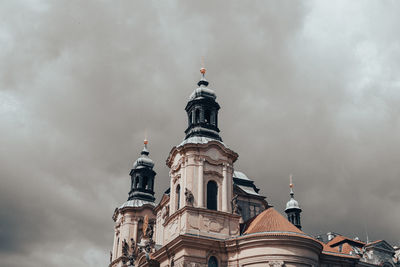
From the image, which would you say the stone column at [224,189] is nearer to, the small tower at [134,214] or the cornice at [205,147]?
the cornice at [205,147]

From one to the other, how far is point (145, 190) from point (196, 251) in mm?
19880

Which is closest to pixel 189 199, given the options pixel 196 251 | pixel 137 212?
pixel 196 251

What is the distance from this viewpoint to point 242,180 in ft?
151

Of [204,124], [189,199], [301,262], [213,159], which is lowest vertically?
[301,262]

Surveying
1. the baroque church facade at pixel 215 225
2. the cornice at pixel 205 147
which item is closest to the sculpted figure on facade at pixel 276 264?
the baroque church facade at pixel 215 225

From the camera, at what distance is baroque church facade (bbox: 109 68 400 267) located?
31.7 metres

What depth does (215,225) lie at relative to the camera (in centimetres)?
3378

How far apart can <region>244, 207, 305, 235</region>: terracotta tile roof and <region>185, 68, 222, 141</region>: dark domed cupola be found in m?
7.19

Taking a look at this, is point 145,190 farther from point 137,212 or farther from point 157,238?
point 157,238

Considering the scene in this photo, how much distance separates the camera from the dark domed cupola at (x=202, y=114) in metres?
37.9

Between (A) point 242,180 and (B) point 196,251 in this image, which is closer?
(B) point 196,251

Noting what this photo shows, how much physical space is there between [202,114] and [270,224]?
10.5 m

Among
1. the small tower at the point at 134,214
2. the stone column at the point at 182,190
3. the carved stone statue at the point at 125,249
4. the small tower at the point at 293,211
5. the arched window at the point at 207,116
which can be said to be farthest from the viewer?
the small tower at the point at 293,211

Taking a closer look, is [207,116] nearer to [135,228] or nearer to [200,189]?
[200,189]
